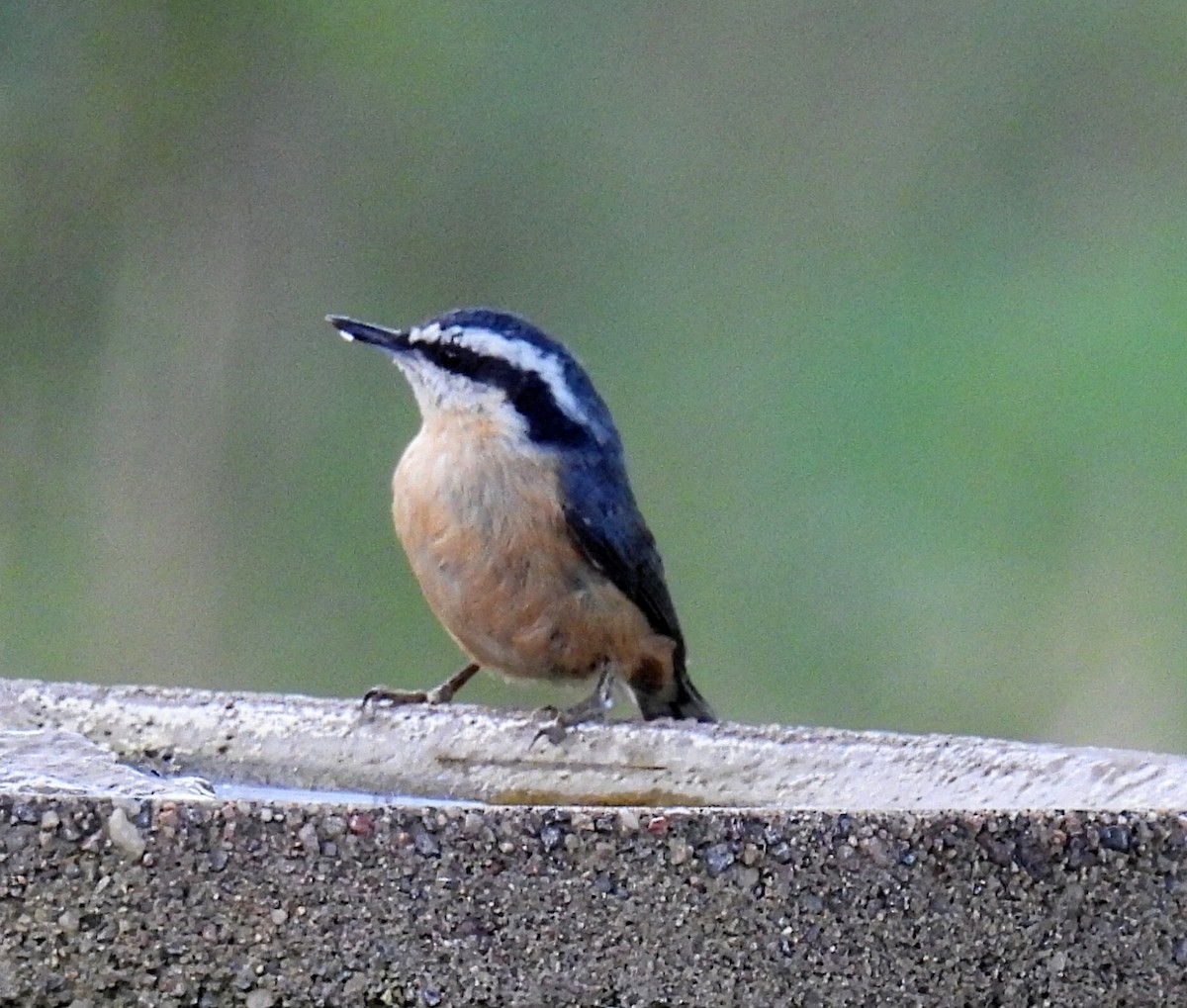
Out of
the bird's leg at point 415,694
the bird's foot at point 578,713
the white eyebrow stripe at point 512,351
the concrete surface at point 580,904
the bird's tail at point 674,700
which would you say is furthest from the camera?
the bird's tail at point 674,700

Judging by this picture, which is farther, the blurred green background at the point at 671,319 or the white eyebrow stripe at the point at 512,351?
the blurred green background at the point at 671,319

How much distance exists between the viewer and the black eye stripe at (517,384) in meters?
4.97

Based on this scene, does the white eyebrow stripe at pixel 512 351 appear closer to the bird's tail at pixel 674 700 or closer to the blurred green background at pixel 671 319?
the bird's tail at pixel 674 700

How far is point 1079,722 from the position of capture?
7805 millimetres

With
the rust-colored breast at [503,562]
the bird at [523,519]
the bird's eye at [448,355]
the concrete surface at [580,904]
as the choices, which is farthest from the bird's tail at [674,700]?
the concrete surface at [580,904]

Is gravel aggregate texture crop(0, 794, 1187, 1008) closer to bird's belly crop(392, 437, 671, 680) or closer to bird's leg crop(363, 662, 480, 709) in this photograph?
bird's leg crop(363, 662, 480, 709)

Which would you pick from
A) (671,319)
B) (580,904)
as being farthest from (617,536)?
(671,319)

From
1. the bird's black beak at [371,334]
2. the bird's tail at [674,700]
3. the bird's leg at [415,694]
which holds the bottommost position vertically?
the bird's tail at [674,700]

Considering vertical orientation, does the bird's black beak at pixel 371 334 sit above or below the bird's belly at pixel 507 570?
above

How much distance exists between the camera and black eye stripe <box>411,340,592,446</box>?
16.3 ft

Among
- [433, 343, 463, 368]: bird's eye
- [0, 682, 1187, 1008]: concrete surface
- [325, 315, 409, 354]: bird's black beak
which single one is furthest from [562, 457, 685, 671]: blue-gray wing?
[0, 682, 1187, 1008]: concrete surface

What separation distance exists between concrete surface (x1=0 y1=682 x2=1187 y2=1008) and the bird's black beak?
2.90 metres

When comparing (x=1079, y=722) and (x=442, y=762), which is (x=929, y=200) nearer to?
(x=1079, y=722)

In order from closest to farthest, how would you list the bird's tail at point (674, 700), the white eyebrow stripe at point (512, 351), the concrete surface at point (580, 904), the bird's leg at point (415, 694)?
the concrete surface at point (580, 904)
the bird's leg at point (415, 694)
the white eyebrow stripe at point (512, 351)
the bird's tail at point (674, 700)
